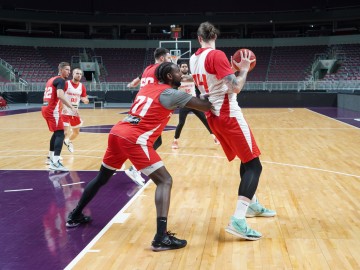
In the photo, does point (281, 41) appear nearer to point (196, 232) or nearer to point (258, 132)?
point (258, 132)

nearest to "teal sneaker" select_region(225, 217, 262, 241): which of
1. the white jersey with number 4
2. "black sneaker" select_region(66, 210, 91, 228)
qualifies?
"black sneaker" select_region(66, 210, 91, 228)

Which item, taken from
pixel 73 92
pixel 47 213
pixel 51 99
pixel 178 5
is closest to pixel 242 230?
pixel 47 213

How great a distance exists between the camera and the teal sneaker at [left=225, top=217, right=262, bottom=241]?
4.07 m

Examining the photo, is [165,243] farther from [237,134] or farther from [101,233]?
[237,134]

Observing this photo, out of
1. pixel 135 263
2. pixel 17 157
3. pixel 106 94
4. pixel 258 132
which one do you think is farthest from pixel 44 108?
pixel 106 94

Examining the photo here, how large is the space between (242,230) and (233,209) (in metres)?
1.07

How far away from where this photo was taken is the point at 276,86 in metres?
28.2

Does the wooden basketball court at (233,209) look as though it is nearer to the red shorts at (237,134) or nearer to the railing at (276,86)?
the red shorts at (237,134)

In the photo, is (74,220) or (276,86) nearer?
(74,220)

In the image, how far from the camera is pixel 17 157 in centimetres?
905

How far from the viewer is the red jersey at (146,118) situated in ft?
12.8

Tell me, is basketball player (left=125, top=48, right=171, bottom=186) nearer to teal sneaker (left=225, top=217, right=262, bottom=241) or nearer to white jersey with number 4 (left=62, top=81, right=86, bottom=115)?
teal sneaker (left=225, top=217, right=262, bottom=241)

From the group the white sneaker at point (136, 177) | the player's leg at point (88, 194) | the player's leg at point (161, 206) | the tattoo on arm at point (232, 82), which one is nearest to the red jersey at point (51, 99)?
the white sneaker at point (136, 177)

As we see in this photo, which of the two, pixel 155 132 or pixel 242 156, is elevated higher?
pixel 155 132
